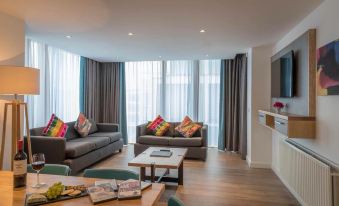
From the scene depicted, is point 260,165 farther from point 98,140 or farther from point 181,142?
point 98,140

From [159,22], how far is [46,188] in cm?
247

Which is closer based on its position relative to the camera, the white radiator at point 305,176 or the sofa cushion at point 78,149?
the white radiator at point 305,176

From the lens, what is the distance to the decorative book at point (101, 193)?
4.08 feet

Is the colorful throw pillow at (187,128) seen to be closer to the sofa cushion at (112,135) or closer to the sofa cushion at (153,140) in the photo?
the sofa cushion at (153,140)

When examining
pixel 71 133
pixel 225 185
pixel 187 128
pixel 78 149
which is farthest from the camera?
pixel 187 128

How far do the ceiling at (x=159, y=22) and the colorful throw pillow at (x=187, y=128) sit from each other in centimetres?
181

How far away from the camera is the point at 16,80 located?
2518mm

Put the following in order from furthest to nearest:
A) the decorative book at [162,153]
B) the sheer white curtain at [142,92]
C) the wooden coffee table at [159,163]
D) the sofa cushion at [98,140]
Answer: the sheer white curtain at [142,92] < the sofa cushion at [98,140] < the decorative book at [162,153] < the wooden coffee table at [159,163]

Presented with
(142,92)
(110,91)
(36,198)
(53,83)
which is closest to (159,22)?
(36,198)

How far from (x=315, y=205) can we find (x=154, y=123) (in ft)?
12.7

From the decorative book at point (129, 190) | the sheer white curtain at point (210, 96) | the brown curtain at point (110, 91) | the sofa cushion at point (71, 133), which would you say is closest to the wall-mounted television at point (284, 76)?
the sheer white curtain at point (210, 96)

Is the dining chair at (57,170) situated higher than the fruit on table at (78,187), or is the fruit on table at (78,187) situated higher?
the fruit on table at (78,187)

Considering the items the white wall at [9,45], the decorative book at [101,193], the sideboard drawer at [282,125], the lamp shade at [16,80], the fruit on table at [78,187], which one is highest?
the white wall at [9,45]

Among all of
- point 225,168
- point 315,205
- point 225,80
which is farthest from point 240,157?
point 315,205
